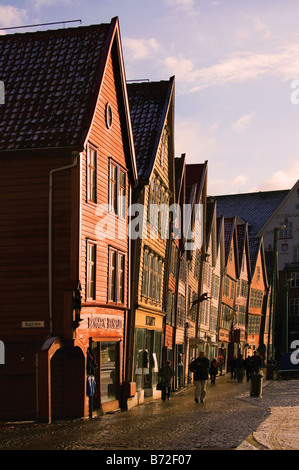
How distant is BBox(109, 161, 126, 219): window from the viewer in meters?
26.7

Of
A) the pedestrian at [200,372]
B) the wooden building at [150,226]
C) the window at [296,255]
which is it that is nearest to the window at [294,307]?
the window at [296,255]

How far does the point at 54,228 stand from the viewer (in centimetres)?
2272

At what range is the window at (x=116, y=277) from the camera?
2658cm

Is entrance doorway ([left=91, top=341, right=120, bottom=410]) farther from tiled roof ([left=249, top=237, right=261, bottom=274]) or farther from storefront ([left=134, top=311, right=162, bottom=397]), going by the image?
tiled roof ([left=249, top=237, right=261, bottom=274])

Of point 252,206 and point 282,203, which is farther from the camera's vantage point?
point 252,206

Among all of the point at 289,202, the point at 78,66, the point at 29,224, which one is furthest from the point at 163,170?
the point at 289,202

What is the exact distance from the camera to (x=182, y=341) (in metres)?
46.1

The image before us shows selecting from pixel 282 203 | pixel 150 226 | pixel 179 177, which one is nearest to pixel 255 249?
pixel 282 203

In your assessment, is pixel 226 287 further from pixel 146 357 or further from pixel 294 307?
pixel 146 357

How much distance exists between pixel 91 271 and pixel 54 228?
2.25 m

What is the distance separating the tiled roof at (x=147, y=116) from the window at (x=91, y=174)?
649cm
